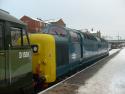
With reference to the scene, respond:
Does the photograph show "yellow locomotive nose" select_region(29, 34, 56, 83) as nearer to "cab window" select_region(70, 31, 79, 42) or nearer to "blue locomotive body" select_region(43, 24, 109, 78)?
"blue locomotive body" select_region(43, 24, 109, 78)

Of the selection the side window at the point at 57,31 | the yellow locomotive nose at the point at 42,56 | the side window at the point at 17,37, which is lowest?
the yellow locomotive nose at the point at 42,56

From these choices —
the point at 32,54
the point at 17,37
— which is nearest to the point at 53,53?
the point at 32,54

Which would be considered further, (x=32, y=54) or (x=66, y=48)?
(x=66, y=48)

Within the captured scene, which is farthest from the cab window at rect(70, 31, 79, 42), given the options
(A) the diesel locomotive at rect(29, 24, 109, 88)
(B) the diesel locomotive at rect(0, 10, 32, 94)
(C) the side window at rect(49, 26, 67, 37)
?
(B) the diesel locomotive at rect(0, 10, 32, 94)

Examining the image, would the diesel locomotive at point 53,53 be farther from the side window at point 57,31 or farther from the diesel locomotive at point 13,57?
the diesel locomotive at point 13,57

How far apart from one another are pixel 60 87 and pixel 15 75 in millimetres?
3460

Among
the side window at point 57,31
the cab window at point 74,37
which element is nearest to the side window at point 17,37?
the side window at point 57,31

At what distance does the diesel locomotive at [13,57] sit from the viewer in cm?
753

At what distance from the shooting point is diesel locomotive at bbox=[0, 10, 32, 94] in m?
7.53

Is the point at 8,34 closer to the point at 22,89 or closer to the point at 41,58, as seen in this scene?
the point at 22,89

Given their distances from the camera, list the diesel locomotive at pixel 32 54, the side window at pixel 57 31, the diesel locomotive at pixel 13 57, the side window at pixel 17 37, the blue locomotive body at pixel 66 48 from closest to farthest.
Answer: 1. the diesel locomotive at pixel 13 57
2. the diesel locomotive at pixel 32 54
3. the side window at pixel 17 37
4. the blue locomotive body at pixel 66 48
5. the side window at pixel 57 31

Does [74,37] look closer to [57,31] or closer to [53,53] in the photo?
[57,31]

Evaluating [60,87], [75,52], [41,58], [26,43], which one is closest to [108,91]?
[60,87]

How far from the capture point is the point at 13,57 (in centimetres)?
791
